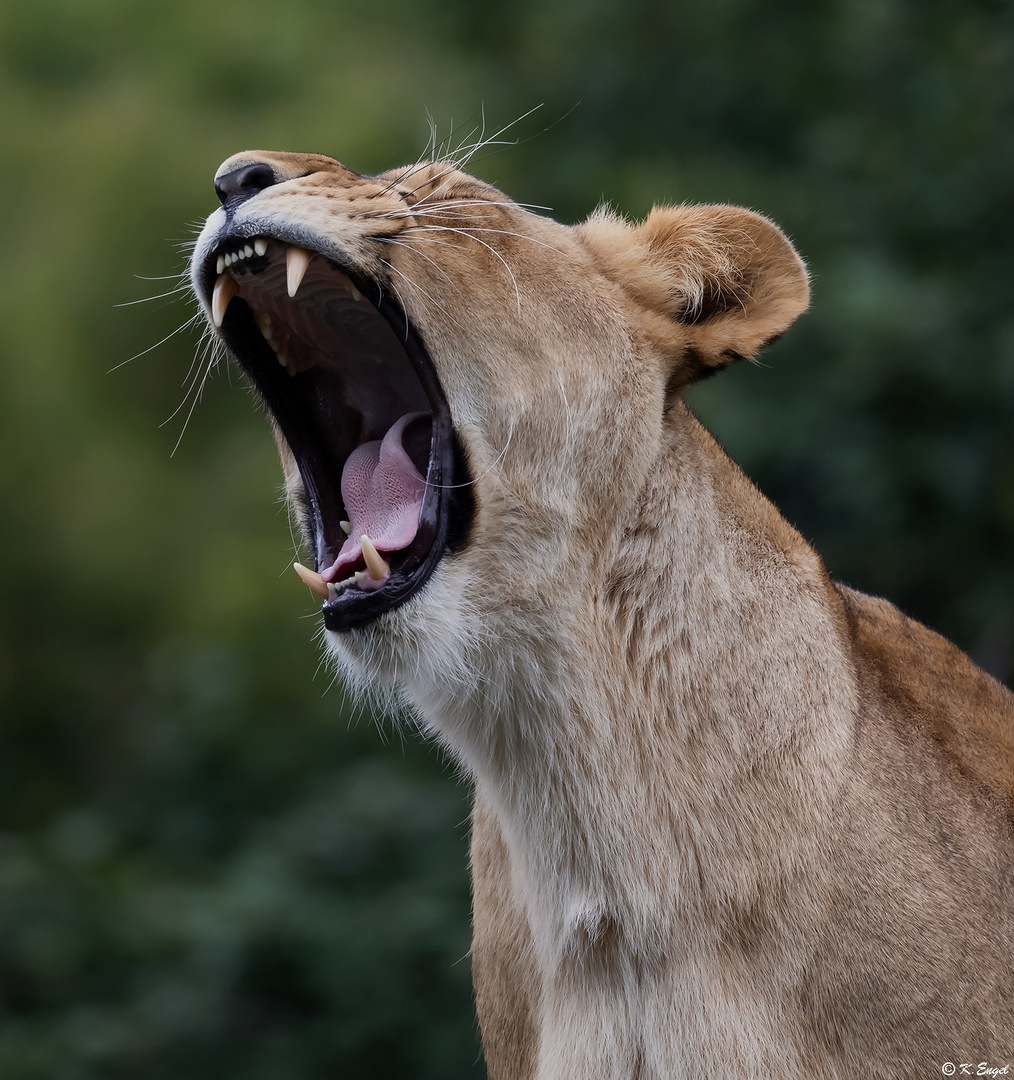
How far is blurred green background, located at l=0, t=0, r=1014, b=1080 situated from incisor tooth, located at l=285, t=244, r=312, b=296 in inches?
37.0

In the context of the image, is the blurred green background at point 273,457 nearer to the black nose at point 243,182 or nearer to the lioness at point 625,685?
the black nose at point 243,182

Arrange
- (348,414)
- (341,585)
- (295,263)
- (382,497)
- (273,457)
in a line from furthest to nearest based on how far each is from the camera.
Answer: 1. (273,457)
2. (348,414)
3. (382,497)
4. (341,585)
5. (295,263)

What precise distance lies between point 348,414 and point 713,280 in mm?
830

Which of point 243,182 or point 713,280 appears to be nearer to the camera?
point 243,182

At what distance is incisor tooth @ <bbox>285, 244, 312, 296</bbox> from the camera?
2332mm

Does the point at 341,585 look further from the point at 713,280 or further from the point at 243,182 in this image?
the point at 713,280

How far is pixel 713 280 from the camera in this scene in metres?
2.70

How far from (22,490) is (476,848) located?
Result: 7.71 m

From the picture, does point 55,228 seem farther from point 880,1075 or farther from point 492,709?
point 880,1075

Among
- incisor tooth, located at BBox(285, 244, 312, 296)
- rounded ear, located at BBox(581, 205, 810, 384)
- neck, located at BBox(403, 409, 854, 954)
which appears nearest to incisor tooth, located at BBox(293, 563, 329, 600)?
neck, located at BBox(403, 409, 854, 954)

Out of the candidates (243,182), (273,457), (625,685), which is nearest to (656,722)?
(625,685)

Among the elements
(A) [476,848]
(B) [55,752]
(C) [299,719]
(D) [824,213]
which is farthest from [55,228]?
(A) [476,848]

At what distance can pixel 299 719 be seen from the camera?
277 inches

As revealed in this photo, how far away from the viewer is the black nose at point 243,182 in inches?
94.5
